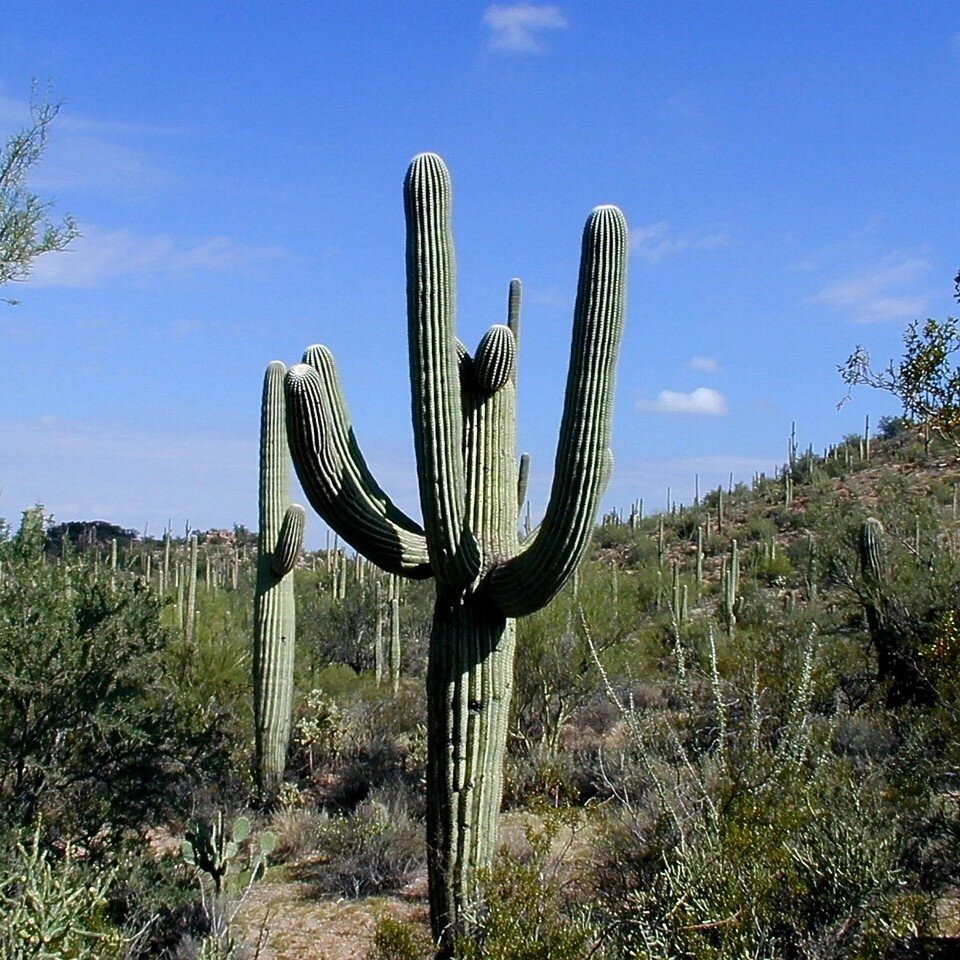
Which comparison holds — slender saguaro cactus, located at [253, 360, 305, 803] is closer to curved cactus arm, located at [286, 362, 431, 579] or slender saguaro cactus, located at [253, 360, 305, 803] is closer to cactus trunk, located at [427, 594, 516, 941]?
curved cactus arm, located at [286, 362, 431, 579]

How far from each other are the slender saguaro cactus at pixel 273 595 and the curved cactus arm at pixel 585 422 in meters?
5.76

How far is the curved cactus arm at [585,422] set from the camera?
620cm

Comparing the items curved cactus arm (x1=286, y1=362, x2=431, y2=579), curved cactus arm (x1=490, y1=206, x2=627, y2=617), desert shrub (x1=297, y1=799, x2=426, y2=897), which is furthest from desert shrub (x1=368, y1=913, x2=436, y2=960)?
desert shrub (x1=297, y1=799, x2=426, y2=897)

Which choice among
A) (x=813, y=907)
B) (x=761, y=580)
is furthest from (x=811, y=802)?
(x=761, y=580)

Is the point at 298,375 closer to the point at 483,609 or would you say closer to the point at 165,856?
the point at 483,609

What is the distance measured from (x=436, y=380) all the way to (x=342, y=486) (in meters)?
0.84

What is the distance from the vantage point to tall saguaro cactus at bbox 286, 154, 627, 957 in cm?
626

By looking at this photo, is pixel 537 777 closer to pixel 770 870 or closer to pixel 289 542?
pixel 289 542

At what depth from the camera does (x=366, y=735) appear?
14.9 metres

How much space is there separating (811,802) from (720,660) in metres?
8.83

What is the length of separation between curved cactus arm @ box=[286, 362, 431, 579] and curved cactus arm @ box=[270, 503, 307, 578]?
4.62 metres

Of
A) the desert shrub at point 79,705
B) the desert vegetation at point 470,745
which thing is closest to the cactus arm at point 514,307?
the desert vegetation at point 470,745

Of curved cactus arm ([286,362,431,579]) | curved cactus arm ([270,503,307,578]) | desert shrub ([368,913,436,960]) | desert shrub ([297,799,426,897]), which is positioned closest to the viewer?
desert shrub ([368,913,436,960])

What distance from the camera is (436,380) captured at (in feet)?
21.1
